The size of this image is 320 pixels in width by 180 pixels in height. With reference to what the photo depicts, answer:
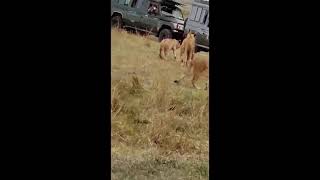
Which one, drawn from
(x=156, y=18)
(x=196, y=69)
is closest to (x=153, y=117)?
(x=196, y=69)

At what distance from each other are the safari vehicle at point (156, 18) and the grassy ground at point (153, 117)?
0.16ft

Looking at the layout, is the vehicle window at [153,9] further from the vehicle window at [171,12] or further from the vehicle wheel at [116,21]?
the vehicle wheel at [116,21]

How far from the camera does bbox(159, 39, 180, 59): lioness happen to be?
1.84 metres

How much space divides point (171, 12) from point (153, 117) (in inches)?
17.3

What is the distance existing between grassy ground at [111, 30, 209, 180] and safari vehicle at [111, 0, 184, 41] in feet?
0.16

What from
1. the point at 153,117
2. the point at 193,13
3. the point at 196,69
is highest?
the point at 193,13

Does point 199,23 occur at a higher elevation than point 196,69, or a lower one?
higher

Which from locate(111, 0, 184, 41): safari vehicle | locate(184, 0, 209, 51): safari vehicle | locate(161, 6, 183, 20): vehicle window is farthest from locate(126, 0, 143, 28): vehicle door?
locate(184, 0, 209, 51): safari vehicle

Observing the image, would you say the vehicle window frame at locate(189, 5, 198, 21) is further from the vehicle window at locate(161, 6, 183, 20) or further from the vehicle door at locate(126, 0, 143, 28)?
the vehicle door at locate(126, 0, 143, 28)

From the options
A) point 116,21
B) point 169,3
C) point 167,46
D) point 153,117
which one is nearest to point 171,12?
point 169,3

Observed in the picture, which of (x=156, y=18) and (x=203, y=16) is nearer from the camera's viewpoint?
(x=203, y=16)

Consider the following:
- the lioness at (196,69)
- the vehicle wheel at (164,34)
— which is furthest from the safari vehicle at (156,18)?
the lioness at (196,69)

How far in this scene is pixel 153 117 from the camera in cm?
183

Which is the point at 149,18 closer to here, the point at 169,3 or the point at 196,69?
the point at 169,3
